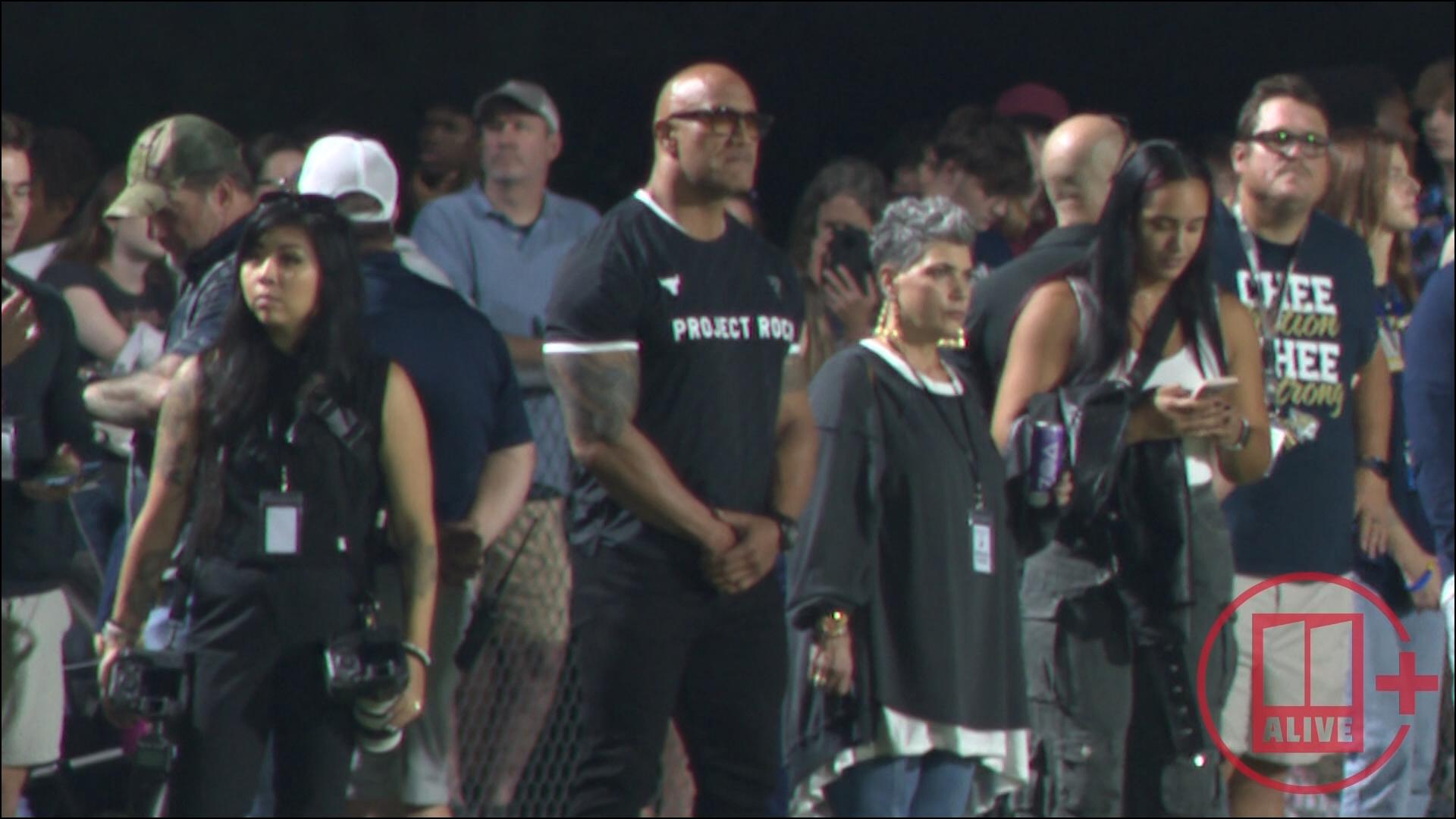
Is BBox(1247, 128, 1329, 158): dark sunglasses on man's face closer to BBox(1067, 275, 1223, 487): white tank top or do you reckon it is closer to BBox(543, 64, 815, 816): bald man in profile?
BBox(1067, 275, 1223, 487): white tank top

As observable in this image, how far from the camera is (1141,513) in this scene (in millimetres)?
4781

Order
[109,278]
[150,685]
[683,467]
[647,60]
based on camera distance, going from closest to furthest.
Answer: [150,685] → [683,467] → [109,278] → [647,60]

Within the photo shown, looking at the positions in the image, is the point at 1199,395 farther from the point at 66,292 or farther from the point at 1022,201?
the point at 66,292

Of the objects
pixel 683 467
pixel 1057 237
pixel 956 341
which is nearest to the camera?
pixel 683 467

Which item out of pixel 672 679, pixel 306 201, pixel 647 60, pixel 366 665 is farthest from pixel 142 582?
pixel 647 60

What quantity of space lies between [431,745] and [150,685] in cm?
102

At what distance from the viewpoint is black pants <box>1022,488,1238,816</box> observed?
474cm

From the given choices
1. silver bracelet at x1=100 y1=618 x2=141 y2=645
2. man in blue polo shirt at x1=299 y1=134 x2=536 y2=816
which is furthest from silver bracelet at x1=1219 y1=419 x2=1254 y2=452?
silver bracelet at x1=100 y1=618 x2=141 y2=645

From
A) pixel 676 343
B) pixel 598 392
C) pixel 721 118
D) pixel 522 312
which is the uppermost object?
pixel 721 118

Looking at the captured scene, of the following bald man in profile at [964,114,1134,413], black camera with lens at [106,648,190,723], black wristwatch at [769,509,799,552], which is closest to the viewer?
black camera with lens at [106,648,190,723]

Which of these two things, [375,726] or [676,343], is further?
[676,343]

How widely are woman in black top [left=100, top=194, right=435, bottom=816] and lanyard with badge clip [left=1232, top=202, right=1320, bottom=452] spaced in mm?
1955

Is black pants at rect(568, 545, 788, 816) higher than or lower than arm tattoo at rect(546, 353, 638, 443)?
lower

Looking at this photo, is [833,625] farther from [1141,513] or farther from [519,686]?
[519,686]
